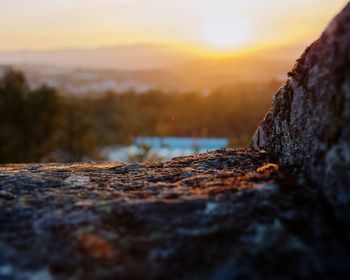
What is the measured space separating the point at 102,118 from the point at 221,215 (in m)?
54.9

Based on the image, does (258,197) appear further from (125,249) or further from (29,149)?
(29,149)

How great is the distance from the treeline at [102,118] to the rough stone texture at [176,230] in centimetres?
1307

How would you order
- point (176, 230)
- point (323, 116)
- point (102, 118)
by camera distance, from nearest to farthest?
1. point (176, 230)
2. point (323, 116)
3. point (102, 118)

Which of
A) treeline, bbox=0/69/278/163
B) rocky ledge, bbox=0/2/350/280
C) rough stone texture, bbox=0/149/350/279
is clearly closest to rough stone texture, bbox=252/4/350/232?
rocky ledge, bbox=0/2/350/280

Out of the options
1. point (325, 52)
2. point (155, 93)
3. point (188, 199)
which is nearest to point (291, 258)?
point (188, 199)

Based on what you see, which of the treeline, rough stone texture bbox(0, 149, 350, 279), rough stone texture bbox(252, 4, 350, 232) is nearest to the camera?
rough stone texture bbox(0, 149, 350, 279)

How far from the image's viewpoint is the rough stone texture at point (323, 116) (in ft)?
7.27

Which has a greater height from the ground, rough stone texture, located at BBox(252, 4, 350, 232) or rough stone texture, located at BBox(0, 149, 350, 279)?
rough stone texture, located at BBox(252, 4, 350, 232)

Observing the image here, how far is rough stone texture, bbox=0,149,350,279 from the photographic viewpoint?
6.37 feet

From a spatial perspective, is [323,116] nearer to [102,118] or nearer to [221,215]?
[221,215]

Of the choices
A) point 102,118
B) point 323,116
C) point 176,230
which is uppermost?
point 323,116

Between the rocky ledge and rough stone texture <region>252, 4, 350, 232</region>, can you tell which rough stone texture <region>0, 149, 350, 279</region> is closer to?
the rocky ledge

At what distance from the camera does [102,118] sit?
5619 cm

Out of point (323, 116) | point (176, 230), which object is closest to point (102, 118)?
point (323, 116)
